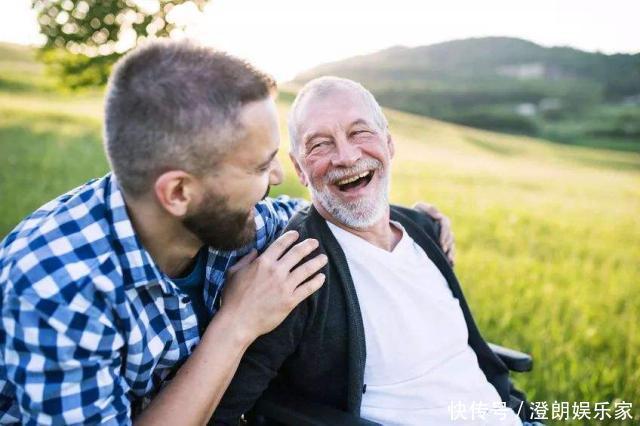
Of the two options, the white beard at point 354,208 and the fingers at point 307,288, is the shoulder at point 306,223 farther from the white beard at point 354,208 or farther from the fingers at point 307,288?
the fingers at point 307,288

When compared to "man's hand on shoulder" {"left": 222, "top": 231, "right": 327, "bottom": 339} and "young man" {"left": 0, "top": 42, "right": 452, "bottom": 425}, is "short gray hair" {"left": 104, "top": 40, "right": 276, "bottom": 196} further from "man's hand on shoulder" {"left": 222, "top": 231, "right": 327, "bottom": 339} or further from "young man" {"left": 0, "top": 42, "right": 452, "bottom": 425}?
"man's hand on shoulder" {"left": 222, "top": 231, "right": 327, "bottom": 339}

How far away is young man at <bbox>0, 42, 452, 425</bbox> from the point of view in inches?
64.2

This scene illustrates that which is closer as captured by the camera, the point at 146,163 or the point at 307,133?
the point at 146,163

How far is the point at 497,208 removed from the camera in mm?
10852

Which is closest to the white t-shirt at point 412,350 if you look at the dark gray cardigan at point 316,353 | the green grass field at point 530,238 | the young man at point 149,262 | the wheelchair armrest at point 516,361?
the dark gray cardigan at point 316,353

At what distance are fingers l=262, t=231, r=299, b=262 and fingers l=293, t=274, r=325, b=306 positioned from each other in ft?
0.53

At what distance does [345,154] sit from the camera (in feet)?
8.93

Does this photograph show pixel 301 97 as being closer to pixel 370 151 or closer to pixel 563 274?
pixel 370 151

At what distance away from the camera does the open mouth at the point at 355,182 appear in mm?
2791

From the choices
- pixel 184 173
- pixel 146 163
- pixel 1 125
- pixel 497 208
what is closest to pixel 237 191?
pixel 184 173

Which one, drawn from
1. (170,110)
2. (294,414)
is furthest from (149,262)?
(294,414)

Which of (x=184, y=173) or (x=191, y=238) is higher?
(x=184, y=173)

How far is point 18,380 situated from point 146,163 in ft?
2.55

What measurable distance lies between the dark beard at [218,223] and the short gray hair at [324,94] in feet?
2.94
